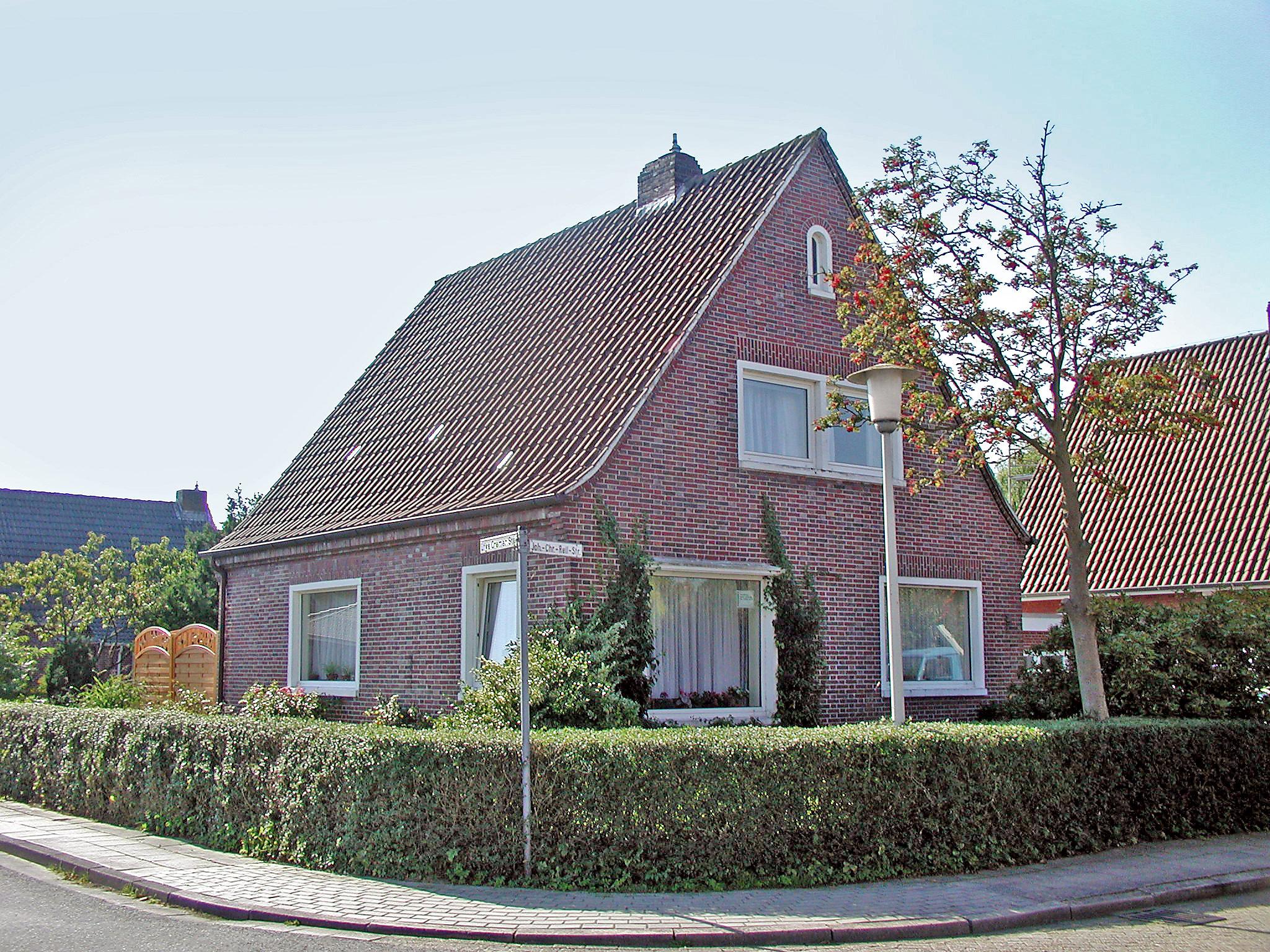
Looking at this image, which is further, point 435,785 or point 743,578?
point 743,578

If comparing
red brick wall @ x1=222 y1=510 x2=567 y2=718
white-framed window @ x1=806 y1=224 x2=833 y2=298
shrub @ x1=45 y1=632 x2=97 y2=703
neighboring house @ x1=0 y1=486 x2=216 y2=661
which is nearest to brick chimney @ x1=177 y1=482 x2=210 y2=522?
neighboring house @ x1=0 y1=486 x2=216 y2=661

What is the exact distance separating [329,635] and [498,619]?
155 inches

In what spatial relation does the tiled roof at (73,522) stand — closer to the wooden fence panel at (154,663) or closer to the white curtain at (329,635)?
the wooden fence panel at (154,663)

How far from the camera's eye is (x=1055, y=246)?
13.4m

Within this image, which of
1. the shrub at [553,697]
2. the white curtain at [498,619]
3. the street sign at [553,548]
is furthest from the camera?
the white curtain at [498,619]

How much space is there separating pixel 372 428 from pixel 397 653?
185 inches

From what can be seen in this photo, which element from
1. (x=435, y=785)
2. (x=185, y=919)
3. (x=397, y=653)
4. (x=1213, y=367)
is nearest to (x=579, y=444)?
(x=397, y=653)

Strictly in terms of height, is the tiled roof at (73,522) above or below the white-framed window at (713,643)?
above

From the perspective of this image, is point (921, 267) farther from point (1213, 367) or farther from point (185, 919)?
point (1213, 367)

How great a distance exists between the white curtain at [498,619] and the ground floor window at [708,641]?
1665 mm

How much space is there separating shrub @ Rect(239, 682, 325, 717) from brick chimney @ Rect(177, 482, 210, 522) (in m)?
28.9

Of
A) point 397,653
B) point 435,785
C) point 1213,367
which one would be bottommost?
point 435,785

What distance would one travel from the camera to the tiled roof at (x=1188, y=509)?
22031 mm

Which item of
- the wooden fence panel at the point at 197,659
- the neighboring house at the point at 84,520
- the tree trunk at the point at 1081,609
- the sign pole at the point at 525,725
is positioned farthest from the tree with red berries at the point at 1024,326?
the neighboring house at the point at 84,520
